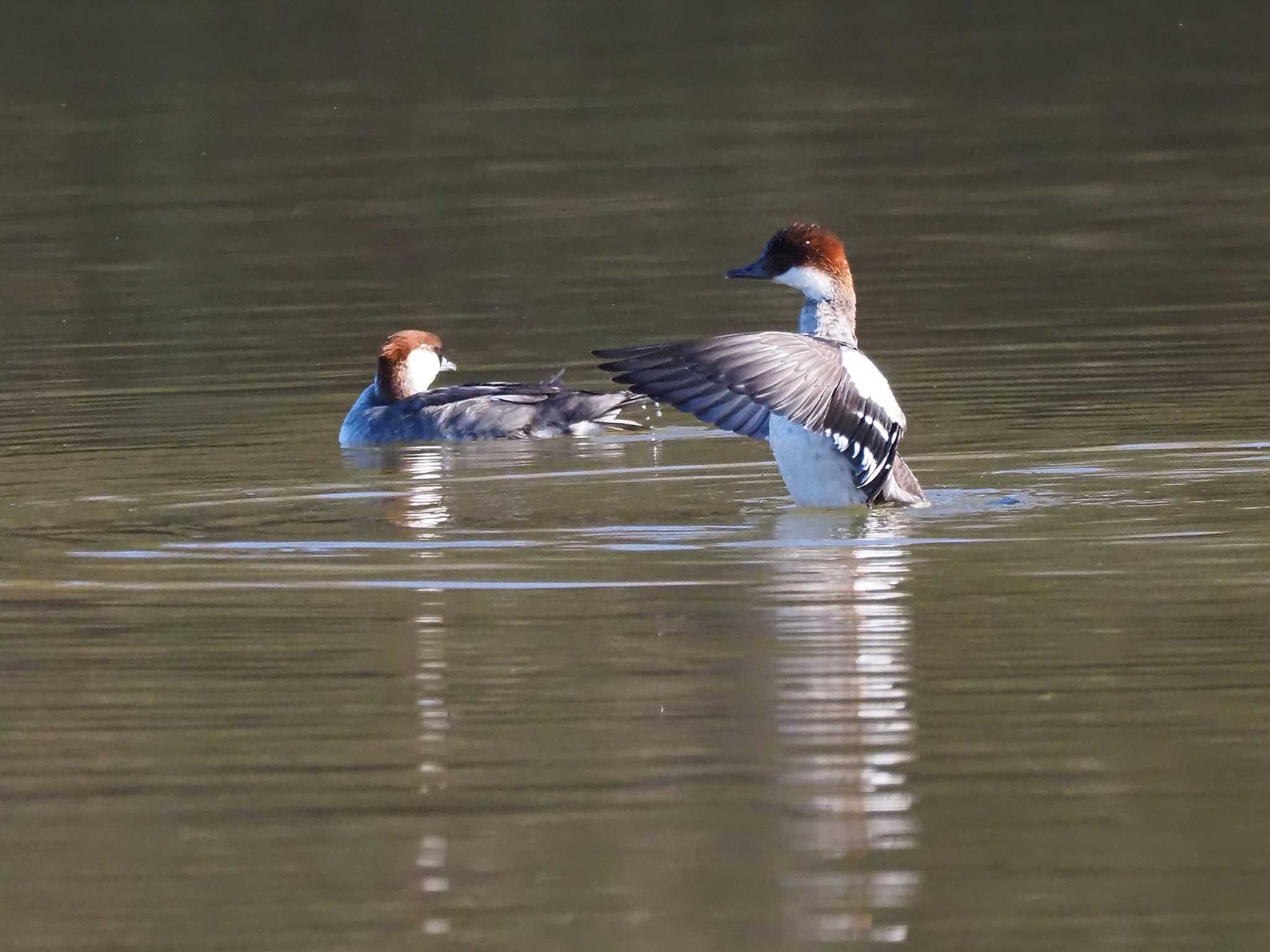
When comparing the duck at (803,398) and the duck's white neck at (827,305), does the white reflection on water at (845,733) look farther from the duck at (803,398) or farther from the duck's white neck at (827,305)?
the duck's white neck at (827,305)

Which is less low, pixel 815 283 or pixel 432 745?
pixel 815 283

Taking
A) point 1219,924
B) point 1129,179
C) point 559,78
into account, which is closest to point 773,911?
point 1219,924

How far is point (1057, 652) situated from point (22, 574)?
3.91 meters

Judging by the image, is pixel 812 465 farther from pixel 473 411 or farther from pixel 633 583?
pixel 473 411

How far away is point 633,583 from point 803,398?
4.25 ft

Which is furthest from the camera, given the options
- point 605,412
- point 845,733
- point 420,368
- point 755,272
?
point 420,368

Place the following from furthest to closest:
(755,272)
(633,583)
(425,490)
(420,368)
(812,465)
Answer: (420,368), (425,490), (755,272), (812,465), (633,583)

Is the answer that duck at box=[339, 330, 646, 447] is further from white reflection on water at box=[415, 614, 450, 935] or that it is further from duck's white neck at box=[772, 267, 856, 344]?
white reflection on water at box=[415, 614, 450, 935]

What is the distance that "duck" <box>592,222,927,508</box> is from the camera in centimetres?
1012

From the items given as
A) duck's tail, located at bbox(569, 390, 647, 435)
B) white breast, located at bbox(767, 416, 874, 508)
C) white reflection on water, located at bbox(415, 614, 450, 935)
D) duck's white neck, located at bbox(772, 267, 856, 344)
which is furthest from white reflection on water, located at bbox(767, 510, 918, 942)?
duck's tail, located at bbox(569, 390, 647, 435)

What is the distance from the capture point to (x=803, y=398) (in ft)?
34.2

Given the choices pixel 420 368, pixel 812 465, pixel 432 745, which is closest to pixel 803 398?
pixel 812 465

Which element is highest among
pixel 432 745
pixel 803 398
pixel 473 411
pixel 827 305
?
pixel 827 305

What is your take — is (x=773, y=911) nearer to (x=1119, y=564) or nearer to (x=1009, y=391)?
(x=1119, y=564)
